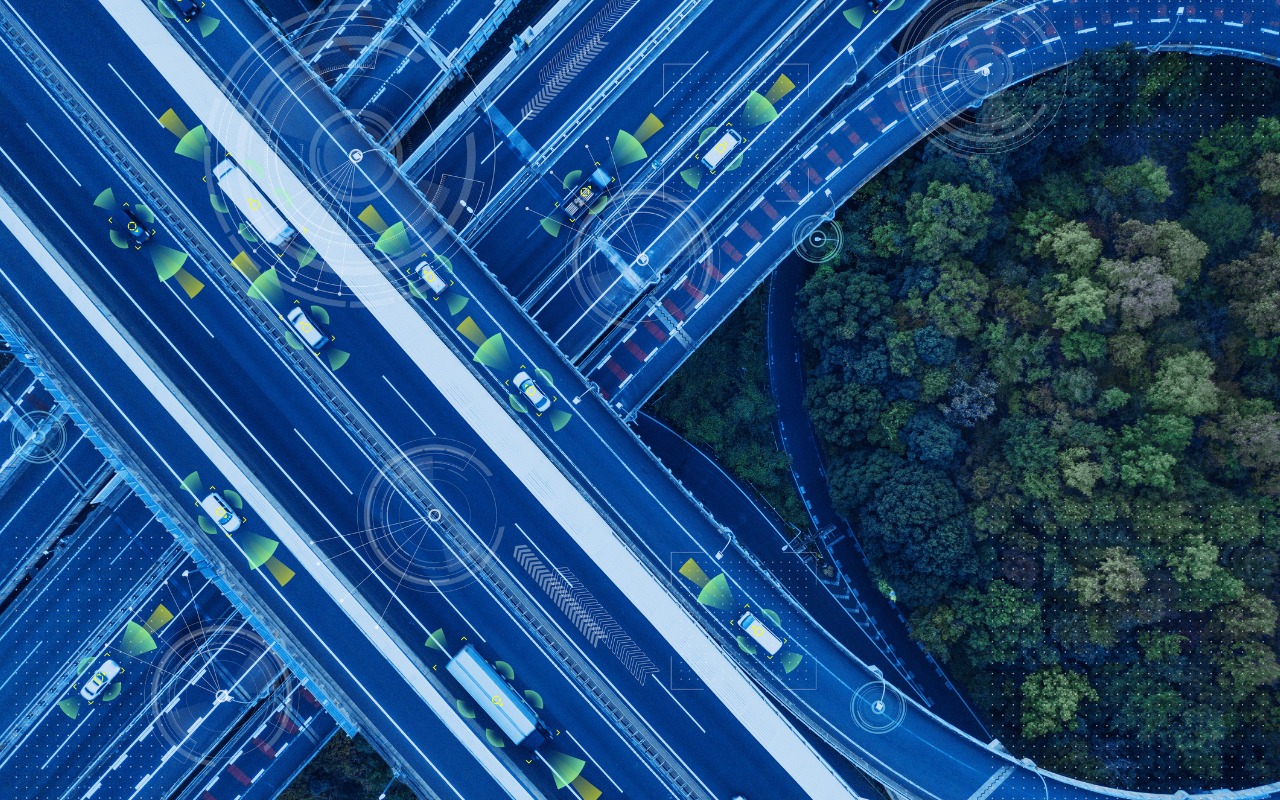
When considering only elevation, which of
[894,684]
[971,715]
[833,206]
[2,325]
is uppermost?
[2,325]

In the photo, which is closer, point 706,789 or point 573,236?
point 706,789

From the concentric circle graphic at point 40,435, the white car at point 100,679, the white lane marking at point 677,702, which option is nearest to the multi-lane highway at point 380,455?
the white lane marking at point 677,702

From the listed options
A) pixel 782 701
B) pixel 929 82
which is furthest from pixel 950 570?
pixel 929 82

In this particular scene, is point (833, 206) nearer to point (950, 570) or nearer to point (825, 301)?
point (825, 301)

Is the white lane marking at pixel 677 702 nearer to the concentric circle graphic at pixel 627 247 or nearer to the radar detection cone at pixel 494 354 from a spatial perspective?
the radar detection cone at pixel 494 354

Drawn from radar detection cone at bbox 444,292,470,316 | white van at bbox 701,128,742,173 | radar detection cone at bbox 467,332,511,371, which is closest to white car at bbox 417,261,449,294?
radar detection cone at bbox 444,292,470,316

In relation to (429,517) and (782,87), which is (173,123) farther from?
(782,87)

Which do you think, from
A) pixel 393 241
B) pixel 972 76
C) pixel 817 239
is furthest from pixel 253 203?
pixel 972 76
